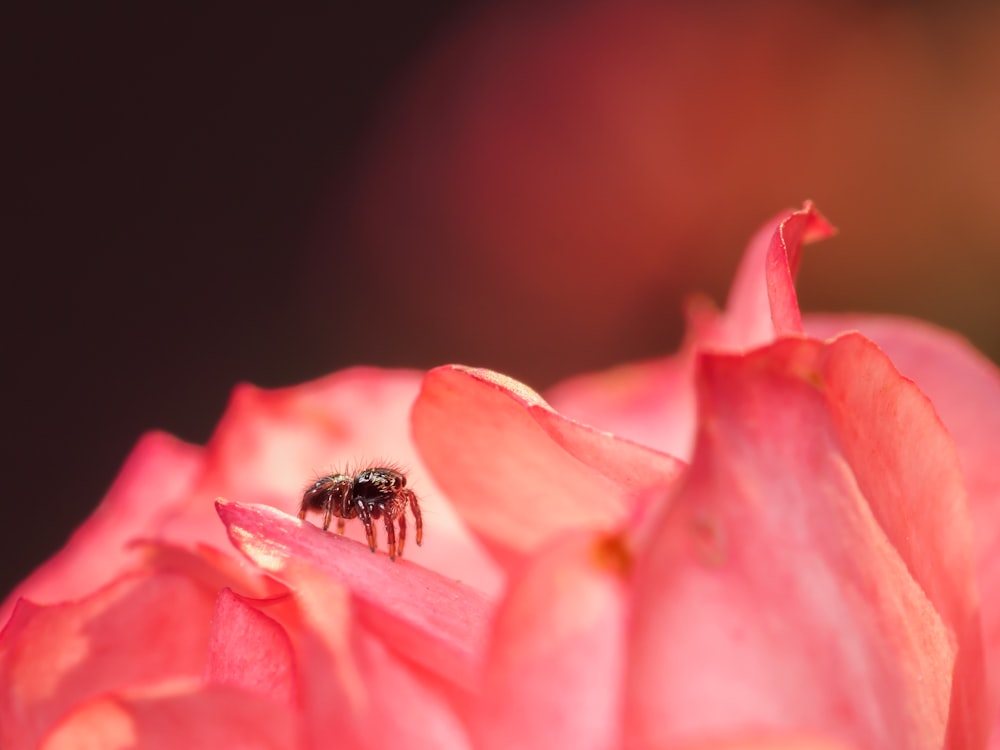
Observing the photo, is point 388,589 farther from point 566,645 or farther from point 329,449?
point 329,449

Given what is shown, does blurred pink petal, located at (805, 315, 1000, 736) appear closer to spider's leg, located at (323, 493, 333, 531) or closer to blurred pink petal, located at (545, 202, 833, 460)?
blurred pink petal, located at (545, 202, 833, 460)

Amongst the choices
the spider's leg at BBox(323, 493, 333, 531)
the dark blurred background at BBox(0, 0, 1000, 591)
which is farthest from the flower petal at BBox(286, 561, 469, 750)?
the dark blurred background at BBox(0, 0, 1000, 591)

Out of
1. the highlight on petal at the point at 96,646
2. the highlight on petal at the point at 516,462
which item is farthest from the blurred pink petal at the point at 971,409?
the highlight on petal at the point at 96,646

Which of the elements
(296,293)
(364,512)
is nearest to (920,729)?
(364,512)

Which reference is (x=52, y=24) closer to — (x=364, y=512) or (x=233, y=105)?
(x=233, y=105)

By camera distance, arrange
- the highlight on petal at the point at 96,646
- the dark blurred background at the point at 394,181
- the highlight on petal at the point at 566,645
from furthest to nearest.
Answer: the dark blurred background at the point at 394,181, the highlight on petal at the point at 96,646, the highlight on petal at the point at 566,645

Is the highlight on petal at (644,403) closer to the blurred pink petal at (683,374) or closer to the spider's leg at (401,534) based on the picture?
the blurred pink petal at (683,374)
